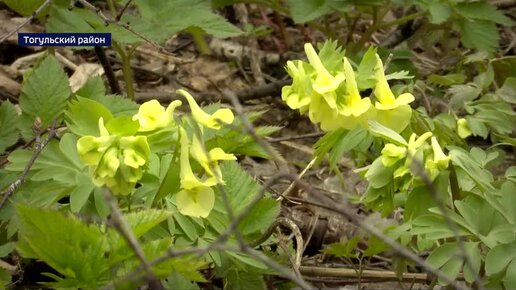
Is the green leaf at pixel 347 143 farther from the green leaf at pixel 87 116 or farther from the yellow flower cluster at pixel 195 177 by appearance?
the green leaf at pixel 87 116

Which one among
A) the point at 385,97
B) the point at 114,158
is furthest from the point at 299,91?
the point at 114,158

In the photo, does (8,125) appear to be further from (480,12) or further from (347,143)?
(480,12)

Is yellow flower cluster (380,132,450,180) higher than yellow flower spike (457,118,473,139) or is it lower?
higher

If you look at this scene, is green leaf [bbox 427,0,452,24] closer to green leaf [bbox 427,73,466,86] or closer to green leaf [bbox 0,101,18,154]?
green leaf [bbox 427,73,466,86]

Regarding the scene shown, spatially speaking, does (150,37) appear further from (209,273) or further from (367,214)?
(367,214)

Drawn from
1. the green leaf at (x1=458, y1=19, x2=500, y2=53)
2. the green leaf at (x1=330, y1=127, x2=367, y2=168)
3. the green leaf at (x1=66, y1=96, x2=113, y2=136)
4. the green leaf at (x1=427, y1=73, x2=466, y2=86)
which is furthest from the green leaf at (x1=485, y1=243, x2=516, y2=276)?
the green leaf at (x1=458, y1=19, x2=500, y2=53)

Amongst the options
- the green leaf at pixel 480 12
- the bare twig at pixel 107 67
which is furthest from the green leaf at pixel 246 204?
the green leaf at pixel 480 12
